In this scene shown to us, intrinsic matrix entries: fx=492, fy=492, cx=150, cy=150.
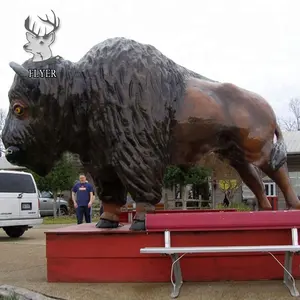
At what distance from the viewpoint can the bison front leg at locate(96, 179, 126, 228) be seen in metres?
5.21

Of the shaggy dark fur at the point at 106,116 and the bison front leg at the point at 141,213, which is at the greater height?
the shaggy dark fur at the point at 106,116

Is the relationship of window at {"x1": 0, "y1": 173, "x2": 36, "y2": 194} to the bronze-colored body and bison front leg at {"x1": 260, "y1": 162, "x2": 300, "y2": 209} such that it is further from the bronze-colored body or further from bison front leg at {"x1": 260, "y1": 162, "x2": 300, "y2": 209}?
bison front leg at {"x1": 260, "y1": 162, "x2": 300, "y2": 209}

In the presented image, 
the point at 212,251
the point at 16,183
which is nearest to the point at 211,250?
the point at 212,251

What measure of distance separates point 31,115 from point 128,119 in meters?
0.93

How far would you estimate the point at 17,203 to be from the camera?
1198 cm

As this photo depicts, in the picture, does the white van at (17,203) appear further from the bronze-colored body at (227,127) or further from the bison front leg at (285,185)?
the bison front leg at (285,185)

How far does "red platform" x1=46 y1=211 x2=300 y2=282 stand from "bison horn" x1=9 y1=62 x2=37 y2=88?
143cm

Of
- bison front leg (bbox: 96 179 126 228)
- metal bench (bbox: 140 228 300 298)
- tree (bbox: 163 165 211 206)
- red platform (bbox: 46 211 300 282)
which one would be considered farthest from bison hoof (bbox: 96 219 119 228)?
tree (bbox: 163 165 211 206)

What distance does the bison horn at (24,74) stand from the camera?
4633mm

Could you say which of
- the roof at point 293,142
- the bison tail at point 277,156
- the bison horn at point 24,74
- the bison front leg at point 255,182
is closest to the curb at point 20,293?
the bison horn at point 24,74

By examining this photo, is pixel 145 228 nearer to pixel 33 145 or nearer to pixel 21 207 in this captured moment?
pixel 33 145

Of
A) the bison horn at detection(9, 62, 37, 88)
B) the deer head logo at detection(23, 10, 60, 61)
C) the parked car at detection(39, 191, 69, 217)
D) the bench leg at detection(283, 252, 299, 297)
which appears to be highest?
the deer head logo at detection(23, 10, 60, 61)

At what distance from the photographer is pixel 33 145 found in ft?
15.7

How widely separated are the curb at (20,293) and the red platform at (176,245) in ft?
1.19
